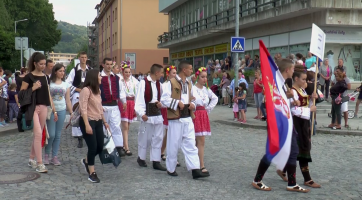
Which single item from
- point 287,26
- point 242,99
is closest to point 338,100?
point 242,99

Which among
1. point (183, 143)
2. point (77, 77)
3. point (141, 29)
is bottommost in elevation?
point (183, 143)

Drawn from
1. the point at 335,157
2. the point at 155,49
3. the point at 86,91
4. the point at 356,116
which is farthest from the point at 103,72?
the point at 155,49

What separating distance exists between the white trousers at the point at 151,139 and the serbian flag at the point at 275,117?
108 inches

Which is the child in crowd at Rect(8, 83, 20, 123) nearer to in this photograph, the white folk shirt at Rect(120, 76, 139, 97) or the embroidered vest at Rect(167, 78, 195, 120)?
the white folk shirt at Rect(120, 76, 139, 97)

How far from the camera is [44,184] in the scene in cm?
688

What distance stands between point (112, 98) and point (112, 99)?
2 cm

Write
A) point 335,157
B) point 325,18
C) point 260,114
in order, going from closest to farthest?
point 335,157, point 260,114, point 325,18

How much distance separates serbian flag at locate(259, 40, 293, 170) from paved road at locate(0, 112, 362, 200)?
0.77 meters

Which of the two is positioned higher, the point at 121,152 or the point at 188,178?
the point at 121,152

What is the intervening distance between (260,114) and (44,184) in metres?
10.6

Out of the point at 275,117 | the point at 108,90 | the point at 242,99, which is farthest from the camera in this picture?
the point at 242,99

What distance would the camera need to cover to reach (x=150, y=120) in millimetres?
8328

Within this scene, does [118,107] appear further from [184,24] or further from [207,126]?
[184,24]

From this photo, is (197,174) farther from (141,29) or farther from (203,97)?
(141,29)
